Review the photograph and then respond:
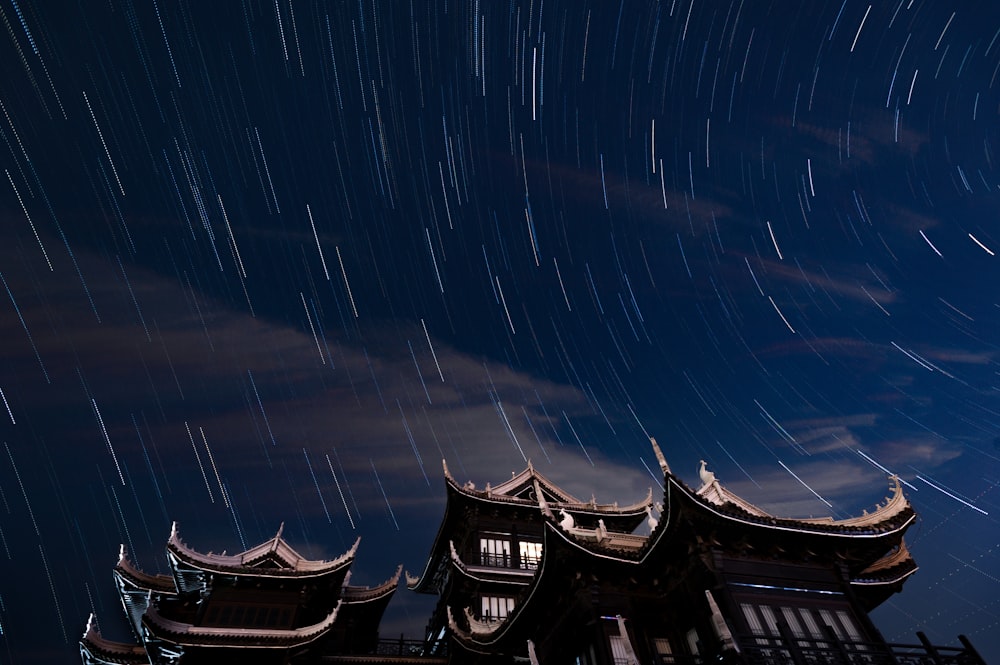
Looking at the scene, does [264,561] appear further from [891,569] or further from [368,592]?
[891,569]

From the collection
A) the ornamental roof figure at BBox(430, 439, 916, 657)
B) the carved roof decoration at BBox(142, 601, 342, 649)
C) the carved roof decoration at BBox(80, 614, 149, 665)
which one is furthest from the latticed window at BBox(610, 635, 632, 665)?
the carved roof decoration at BBox(80, 614, 149, 665)

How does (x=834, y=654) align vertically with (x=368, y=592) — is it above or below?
below

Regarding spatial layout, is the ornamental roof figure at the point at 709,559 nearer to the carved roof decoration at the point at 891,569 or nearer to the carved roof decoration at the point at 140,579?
the carved roof decoration at the point at 891,569

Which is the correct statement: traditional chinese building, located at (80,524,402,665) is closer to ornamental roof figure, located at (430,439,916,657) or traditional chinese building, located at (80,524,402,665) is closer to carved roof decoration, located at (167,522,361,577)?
carved roof decoration, located at (167,522,361,577)

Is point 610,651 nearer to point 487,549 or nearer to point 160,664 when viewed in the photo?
point 487,549

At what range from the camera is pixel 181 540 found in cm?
2588

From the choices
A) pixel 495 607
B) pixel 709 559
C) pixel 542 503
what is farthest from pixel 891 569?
pixel 495 607

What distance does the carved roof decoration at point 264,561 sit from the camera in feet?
81.5

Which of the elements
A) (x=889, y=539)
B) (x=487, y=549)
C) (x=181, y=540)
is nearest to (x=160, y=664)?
(x=181, y=540)

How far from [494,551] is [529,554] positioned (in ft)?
6.50

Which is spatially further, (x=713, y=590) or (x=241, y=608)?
(x=241, y=608)

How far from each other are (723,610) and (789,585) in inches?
103

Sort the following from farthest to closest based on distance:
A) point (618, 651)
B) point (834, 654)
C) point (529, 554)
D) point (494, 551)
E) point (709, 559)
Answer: point (529, 554), point (494, 551), point (618, 651), point (709, 559), point (834, 654)

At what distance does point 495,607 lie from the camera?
2611cm
